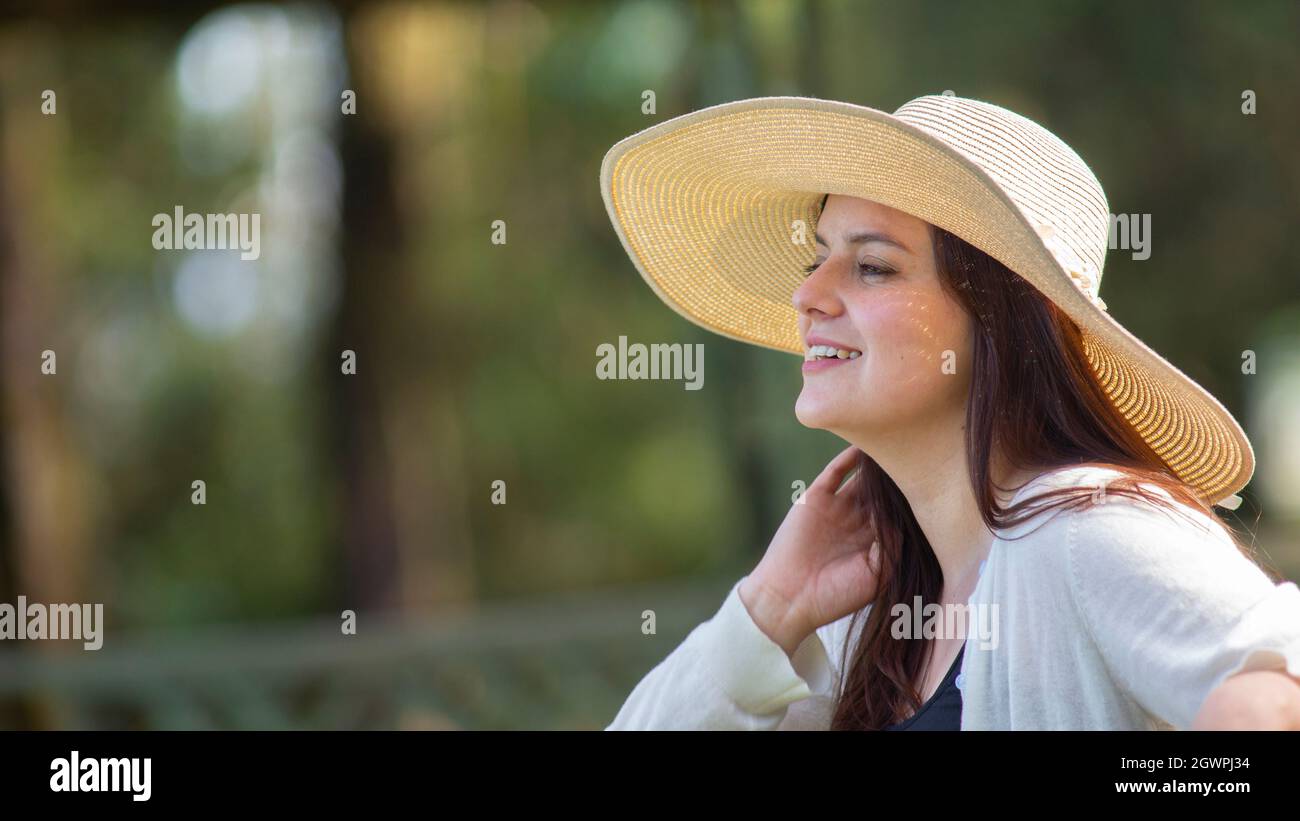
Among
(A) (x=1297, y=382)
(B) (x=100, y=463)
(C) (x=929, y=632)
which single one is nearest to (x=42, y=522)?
(C) (x=929, y=632)

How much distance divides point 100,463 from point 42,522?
855 cm

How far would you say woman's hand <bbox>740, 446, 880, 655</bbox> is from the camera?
1907 millimetres

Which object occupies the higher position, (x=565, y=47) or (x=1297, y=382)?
(x=565, y=47)

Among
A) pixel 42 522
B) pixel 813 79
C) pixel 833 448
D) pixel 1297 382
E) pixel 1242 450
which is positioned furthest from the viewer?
pixel 1297 382

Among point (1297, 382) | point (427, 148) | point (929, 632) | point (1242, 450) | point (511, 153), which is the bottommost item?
point (929, 632)

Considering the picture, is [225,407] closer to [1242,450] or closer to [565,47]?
[565,47]

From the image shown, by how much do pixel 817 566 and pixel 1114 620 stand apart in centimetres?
55

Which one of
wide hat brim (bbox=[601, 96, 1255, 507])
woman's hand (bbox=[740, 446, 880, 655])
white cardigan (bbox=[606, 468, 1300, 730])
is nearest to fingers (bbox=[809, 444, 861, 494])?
woman's hand (bbox=[740, 446, 880, 655])

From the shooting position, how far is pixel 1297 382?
8898 millimetres

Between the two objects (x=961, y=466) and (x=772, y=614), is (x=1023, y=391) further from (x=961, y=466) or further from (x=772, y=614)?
(x=772, y=614)

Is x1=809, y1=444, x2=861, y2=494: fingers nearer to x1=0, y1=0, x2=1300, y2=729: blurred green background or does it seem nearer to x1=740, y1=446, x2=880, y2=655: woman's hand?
x1=740, y1=446, x2=880, y2=655: woman's hand

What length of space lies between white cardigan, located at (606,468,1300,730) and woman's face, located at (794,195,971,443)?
19 centimetres

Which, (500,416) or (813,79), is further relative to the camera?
(500,416)

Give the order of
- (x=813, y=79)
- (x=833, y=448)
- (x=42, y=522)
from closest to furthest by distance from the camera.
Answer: (x=813, y=79)
(x=833, y=448)
(x=42, y=522)
